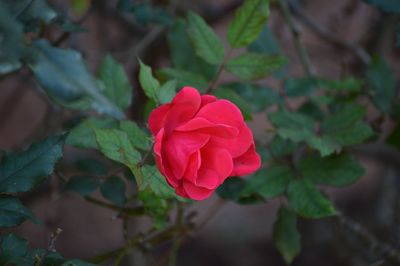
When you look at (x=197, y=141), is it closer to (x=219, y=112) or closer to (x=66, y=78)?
(x=219, y=112)

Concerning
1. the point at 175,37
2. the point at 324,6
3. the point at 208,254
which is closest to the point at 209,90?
the point at 175,37

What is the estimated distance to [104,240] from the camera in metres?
2.65

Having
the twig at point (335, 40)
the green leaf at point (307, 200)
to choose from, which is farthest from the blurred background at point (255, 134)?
the green leaf at point (307, 200)

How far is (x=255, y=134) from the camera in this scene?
8.23 ft

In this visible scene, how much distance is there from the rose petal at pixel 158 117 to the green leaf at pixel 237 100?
209 mm

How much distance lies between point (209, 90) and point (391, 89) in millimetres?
443

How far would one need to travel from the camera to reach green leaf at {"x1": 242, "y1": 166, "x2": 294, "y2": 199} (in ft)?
3.86

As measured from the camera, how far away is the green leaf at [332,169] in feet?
3.80

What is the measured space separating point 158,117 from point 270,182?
1.27ft

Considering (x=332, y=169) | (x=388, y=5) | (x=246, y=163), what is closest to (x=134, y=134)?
(x=246, y=163)

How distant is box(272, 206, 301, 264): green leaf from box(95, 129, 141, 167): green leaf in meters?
0.43

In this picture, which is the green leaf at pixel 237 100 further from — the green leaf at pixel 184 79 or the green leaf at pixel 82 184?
the green leaf at pixel 82 184

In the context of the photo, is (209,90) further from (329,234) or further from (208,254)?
(208,254)

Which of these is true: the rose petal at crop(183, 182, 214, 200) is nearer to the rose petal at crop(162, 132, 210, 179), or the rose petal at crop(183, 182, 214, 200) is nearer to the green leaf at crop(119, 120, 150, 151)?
the rose petal at crop(162, 132, 210, 179)
